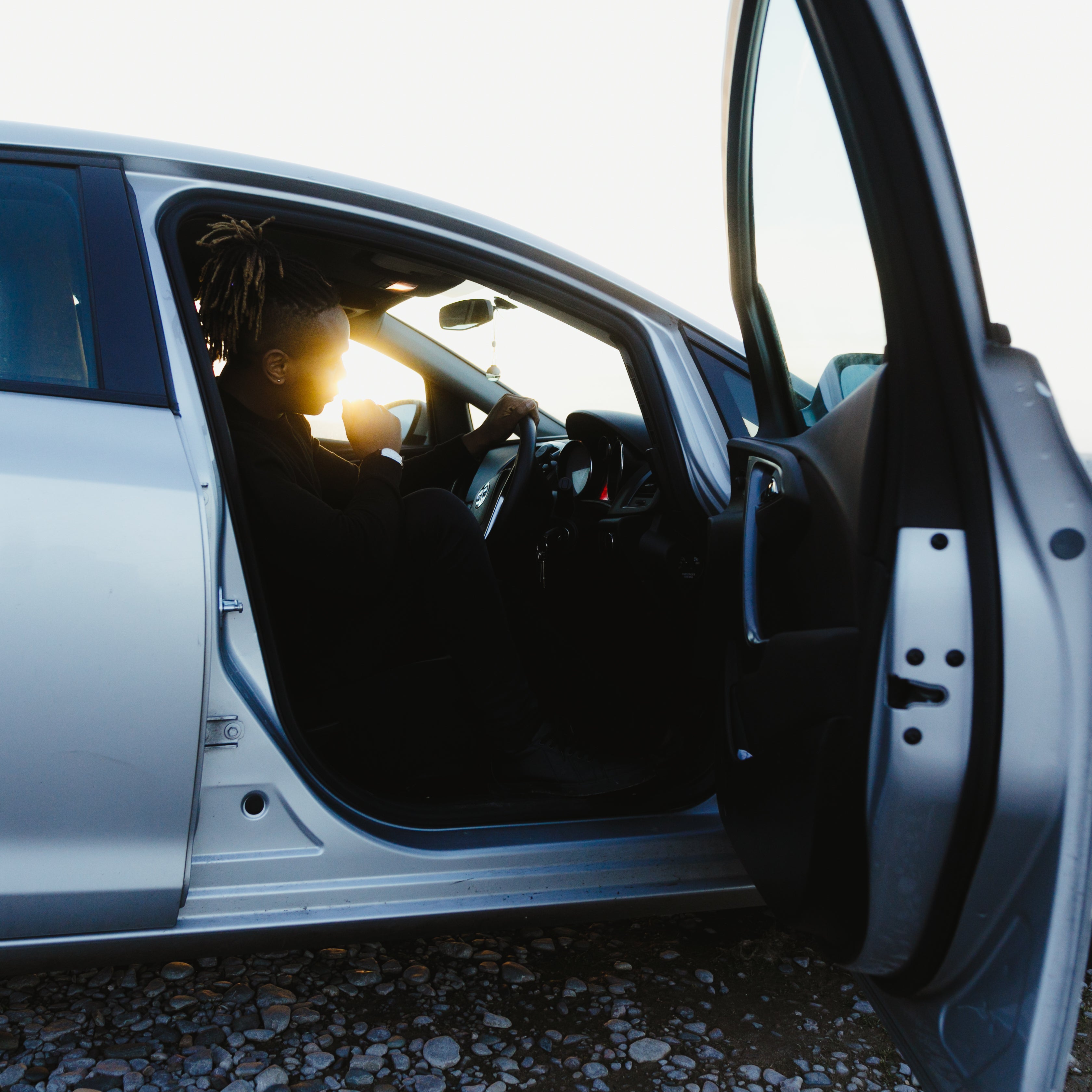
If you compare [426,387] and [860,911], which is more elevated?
[426,387]

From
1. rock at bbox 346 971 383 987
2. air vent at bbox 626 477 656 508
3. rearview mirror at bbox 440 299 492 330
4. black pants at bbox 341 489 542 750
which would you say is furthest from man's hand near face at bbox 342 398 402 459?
rock at bbox 346 971 383 987

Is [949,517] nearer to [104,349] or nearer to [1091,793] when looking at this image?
[1091,793]

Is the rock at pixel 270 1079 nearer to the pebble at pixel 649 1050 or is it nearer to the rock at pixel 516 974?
the rock at pixel 516 974

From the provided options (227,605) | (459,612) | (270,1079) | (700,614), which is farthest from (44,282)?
(270,1079)

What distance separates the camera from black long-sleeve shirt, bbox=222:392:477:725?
1335mm

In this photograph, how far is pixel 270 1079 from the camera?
4.10 feet

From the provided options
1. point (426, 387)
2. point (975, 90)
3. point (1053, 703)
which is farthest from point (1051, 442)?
point (426, 387)

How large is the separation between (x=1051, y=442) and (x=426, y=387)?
1.92m

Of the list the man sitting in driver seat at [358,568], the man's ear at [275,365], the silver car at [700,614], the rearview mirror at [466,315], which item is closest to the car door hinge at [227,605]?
the silver car at [700,614]

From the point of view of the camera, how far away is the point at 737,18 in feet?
3.93

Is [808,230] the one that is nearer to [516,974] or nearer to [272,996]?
[516,974]

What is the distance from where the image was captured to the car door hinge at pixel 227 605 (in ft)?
3.82

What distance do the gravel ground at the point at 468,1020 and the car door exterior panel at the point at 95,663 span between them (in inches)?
7.5

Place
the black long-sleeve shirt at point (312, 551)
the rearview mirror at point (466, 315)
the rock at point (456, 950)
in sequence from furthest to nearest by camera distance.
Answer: the rearview mirror at point (466, 315), the rock at point (456, 950), the black long-sleeve shirt at point (312, 551)
